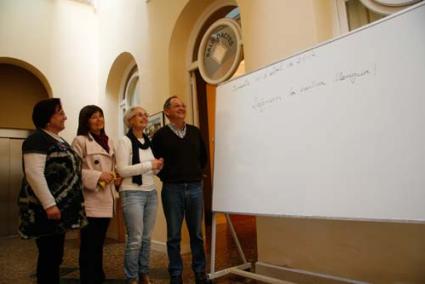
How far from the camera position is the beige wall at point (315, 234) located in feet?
5.57

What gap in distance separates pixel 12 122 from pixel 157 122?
3008 mm

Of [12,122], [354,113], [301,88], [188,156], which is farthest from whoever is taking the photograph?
[12,122]

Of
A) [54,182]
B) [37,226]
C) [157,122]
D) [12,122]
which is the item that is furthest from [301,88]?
[12,122]

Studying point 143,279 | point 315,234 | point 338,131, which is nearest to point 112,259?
point 143,279

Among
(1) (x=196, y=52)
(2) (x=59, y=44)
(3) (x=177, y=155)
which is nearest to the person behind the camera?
(3) (x=177, y=155)

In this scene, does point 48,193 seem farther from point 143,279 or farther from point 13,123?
point 13,123

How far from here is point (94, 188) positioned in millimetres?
1920

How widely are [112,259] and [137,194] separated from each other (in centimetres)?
157

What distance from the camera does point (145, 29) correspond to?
4004mm

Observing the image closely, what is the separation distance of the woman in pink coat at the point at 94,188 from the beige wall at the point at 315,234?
3.78 ft

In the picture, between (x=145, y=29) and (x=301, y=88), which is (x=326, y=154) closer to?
(x=301, y=88)

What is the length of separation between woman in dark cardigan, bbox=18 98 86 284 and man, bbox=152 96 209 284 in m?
0.59

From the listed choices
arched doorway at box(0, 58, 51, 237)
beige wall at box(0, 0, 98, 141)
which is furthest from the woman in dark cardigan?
arched doorway at box(0, 58, 51, 237)

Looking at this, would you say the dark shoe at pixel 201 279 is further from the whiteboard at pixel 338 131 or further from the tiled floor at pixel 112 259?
the whiteboard at pixel 338 131
